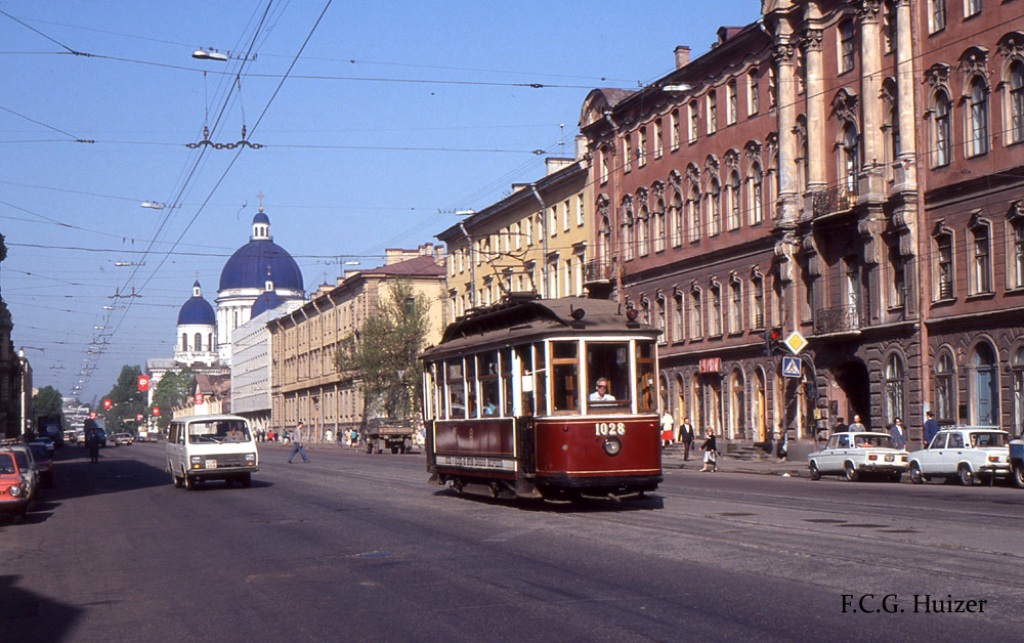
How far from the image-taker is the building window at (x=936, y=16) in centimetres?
3856

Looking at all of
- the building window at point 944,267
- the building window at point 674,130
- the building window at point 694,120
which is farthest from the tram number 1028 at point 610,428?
the building window at point 674,130

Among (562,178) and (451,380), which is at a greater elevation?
(562,178)

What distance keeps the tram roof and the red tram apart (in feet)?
0.07

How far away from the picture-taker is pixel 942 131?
38875mm

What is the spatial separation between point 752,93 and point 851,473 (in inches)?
793

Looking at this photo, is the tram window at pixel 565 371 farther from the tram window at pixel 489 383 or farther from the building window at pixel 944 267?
the building window at pixel 944 267

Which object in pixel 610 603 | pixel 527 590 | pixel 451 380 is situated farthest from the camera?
pixel 451 380

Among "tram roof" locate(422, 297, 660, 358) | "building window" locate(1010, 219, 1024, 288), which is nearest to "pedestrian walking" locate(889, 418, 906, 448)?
"building window" locate(1010, 219, 1024, 288)

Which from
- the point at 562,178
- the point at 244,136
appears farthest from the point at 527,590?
the point at 562,178

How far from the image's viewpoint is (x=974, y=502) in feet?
74.3

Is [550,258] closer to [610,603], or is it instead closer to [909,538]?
[909,538]

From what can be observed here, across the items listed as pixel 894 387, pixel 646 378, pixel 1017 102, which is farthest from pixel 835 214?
pixel 646 378

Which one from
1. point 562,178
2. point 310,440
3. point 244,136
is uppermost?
point 562,178

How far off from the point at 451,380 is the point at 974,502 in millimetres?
9409
